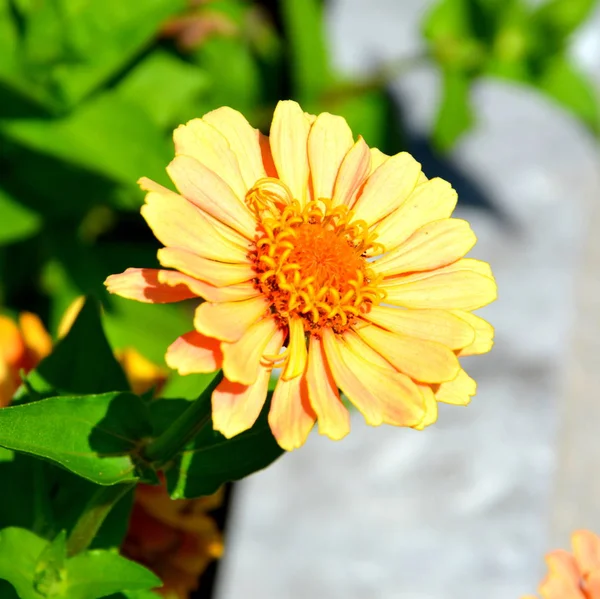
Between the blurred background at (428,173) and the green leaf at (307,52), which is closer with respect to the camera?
the blurred background at (428,173)

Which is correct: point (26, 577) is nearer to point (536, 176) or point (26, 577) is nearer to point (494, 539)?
point (494, 539)

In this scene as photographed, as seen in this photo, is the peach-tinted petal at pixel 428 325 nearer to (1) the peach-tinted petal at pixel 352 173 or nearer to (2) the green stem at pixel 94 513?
(1) the peach-tinted petal at pixel 352 173

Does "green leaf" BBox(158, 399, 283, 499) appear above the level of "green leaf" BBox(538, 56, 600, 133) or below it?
below

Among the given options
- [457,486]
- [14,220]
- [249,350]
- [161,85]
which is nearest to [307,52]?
[161,85]

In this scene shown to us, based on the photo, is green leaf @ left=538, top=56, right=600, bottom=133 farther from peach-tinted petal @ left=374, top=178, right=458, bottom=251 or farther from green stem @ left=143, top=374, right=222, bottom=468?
green stem @ left=143, top=374, right=222, bottom=468

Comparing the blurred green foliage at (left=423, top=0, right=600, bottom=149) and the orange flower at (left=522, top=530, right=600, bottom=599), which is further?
the blurred green foliage at (left=423, top=0, right=600, bottom=149)


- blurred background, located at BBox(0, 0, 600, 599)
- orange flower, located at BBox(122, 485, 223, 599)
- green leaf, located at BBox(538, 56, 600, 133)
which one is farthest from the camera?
green leaf, located at BBox(538, 56, 600, 133)

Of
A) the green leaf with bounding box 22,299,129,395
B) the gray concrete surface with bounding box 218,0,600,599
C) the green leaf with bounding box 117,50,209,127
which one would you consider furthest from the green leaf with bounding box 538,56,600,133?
the green leaf with bounding box 22,299,129,395

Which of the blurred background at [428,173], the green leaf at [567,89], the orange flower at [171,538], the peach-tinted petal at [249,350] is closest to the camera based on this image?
the peach-tinted petal at [249,350]

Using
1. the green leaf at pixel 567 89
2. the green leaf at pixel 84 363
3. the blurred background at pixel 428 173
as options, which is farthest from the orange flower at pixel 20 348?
the green leaf at pixel 567 89
